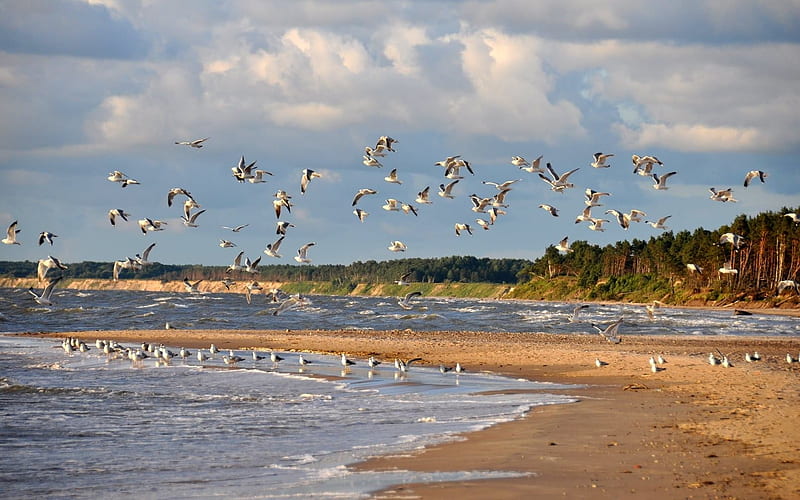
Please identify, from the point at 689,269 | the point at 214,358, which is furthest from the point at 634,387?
the point at 689,269

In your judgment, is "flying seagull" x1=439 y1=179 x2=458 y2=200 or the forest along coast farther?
the forest along coast

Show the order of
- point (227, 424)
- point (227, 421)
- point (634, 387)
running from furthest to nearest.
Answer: point (634, 387)
point (227, 421)
point (227, 424)

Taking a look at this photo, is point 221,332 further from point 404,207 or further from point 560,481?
point 560,481

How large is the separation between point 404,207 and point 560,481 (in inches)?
968

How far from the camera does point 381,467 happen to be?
44.3ft

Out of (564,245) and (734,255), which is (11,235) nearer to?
(564,245)

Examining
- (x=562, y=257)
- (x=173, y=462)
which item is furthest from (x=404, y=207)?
(x=562, y=257)

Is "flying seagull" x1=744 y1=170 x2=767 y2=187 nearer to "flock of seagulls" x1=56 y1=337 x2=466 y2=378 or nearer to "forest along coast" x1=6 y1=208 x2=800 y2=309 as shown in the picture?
"flock of seagulls" x1=56 y1=337 x2=466 y2=378

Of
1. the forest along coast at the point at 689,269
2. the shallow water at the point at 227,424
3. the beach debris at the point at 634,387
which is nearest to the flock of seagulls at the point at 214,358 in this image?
the shallow water at the point at 227,424

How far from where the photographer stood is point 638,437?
15258 mm

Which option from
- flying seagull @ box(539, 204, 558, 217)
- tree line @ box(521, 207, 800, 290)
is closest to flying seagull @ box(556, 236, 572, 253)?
flying seagull @ box(539, 204, 558, 217)

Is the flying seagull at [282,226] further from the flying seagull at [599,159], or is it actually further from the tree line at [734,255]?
the tree line at [734,255]

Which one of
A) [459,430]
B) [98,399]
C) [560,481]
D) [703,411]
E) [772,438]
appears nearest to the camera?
[560,481]

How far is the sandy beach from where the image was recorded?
38.0ft
